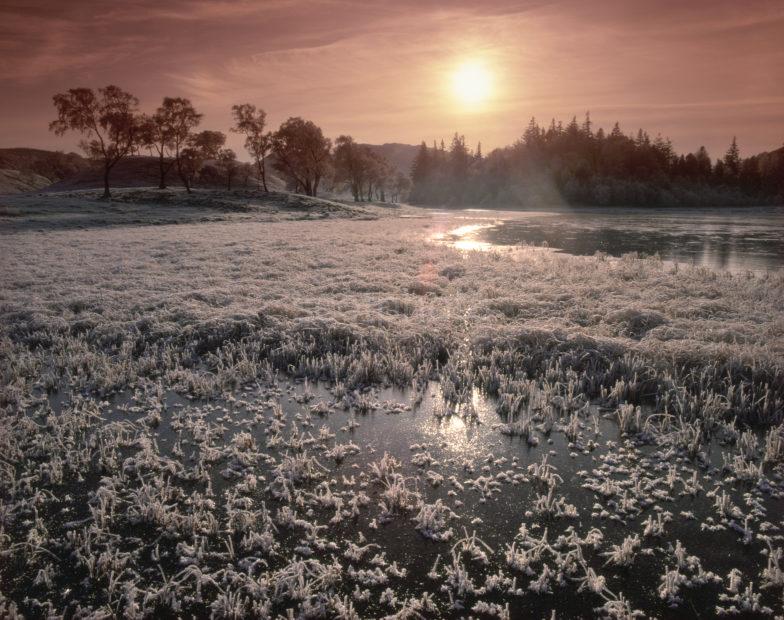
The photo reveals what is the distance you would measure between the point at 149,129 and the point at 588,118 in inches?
4868

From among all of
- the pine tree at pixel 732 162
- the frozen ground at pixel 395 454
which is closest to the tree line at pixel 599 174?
the pine tree at pixel 732 162

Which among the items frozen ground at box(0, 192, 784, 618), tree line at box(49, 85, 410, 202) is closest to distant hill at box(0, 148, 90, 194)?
tree line at box(49, 85, 410, 202)

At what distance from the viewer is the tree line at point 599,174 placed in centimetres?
11325

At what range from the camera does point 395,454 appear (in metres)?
7.55

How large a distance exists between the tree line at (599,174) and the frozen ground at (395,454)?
373 ft

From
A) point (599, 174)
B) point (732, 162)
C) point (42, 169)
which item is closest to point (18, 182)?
point (42, 169)

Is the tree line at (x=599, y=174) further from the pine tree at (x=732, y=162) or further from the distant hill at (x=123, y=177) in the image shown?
the distant hill at (x=123, y=177)

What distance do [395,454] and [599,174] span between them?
13523cm

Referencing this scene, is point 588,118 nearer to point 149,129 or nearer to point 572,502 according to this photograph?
point 149,129

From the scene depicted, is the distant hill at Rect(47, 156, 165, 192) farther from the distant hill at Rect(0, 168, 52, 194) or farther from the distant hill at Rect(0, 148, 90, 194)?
the distant hill at Rect(0, 148, 90, 194)

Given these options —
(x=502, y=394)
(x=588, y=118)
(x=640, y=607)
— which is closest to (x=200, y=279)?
(x=502, y=394)

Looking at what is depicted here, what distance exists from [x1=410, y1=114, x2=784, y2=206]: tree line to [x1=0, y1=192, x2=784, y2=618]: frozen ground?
373 ft

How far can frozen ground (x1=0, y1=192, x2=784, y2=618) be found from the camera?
16.2 ft

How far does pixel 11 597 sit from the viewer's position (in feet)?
15.7
